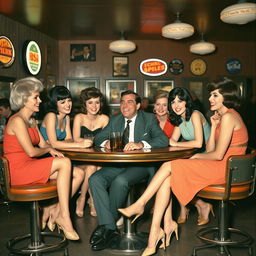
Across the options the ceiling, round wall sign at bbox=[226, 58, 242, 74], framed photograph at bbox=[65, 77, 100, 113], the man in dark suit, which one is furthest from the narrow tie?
round wall sign at bbox=[226, 58, 242, 74]

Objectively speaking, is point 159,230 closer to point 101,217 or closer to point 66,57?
point 101,217

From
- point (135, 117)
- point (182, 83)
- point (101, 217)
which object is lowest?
point (101, 217)

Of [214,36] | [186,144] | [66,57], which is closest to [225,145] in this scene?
[186,144]

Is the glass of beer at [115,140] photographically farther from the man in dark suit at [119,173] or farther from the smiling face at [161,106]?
the smiling face at [161,106]

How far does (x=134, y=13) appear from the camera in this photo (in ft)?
19.0

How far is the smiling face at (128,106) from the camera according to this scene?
3438 mm

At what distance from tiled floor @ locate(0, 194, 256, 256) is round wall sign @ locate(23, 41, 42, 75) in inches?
116

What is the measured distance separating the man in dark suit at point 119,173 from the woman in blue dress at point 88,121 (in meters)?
0.41

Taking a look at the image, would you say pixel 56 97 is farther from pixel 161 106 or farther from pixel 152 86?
pixel 152 86

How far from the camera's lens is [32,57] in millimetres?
6688

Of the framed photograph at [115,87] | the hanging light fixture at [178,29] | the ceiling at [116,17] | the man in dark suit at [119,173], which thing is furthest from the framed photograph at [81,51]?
the man in dark suit at [119,173]

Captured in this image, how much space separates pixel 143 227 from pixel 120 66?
18.4 feet

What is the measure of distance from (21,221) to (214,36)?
6.00 metres

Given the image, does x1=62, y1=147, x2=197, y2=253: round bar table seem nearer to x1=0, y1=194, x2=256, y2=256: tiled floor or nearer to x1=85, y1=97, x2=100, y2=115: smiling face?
x1=0, y1=194, x2=256, y2=256: tiled floor
